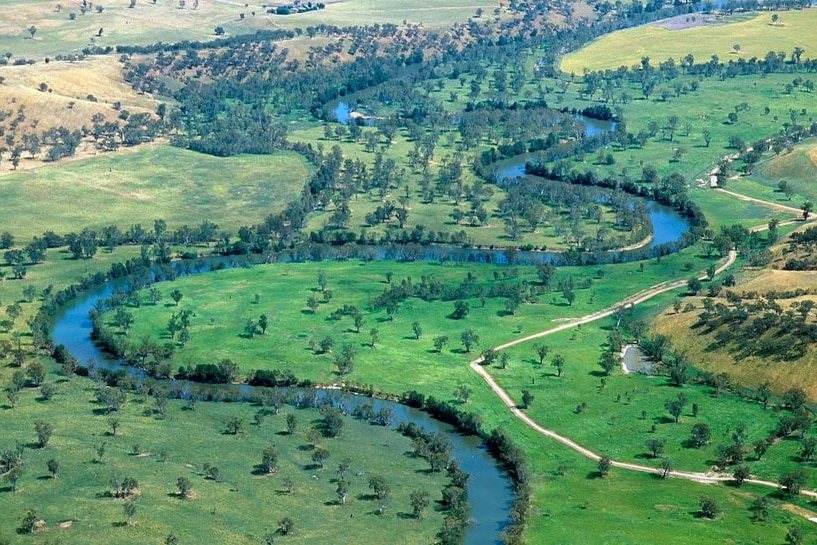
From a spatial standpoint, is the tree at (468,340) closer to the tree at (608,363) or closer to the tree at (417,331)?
the tree at (417,331)

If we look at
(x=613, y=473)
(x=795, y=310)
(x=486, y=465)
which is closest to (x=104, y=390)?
(x=486, y=465)

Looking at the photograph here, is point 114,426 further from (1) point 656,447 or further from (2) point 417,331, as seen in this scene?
(1) point 656,447

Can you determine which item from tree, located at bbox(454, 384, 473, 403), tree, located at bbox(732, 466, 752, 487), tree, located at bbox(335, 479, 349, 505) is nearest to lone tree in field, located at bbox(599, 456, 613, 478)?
tree, located at bbox(732, 466, 752, 487)

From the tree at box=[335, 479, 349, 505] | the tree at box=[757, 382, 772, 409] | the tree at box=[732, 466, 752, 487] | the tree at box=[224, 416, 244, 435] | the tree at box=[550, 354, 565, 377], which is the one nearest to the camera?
the tree at box=[335, 479, 349, 505]

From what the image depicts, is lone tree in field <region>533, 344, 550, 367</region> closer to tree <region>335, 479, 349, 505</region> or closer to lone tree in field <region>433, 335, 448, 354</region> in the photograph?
lone tree in field <region>433, 335, 448, 354</region>

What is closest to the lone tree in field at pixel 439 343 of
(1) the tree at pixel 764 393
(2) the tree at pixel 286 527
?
(1) the tree at pixel 764 393

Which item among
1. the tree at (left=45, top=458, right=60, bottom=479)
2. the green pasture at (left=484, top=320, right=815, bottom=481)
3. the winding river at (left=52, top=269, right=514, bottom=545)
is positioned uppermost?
the tree at (left=45, top=458, right=60, bottom=479)
